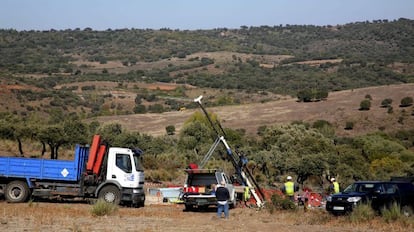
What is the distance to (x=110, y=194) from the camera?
2417cm

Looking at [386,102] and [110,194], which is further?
[386,102]

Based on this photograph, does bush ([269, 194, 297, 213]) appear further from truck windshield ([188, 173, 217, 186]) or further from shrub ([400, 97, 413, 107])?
shrub ([400, 97, 413, 107])

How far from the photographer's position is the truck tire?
78.9 feet

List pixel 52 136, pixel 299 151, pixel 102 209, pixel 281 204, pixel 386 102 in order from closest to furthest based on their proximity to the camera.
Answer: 1. pixel 102 209
2. pixel 281 204
3. pixel 52 136
4. pixel 299 151
5. pixel 386 102

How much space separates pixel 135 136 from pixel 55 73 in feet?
323

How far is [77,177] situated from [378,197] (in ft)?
37.7

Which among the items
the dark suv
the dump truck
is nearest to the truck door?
the dump truck

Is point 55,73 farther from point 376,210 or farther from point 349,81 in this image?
point 376,210

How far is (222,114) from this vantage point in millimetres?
93812

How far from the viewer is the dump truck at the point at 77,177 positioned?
950 inches

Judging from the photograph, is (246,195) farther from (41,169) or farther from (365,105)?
(365,105)

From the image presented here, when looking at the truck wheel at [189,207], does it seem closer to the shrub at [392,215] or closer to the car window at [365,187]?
the car window at [365,187]

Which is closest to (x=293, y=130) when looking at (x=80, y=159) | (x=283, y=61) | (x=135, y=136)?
(x=135, y=136)

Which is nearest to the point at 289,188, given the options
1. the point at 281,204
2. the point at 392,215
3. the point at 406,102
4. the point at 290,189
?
the point at 290,189
